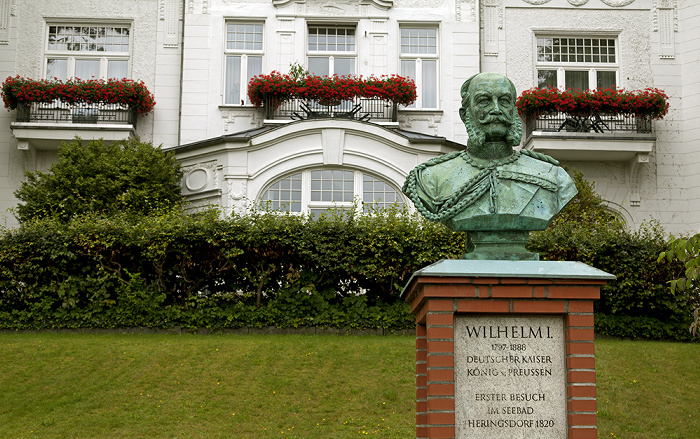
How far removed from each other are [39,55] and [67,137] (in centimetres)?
281

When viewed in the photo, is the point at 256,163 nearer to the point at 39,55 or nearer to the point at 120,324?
the point at 120,324

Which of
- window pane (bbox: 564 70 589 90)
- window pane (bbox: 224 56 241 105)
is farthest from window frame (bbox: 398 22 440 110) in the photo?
window pane (bbox: 224 56 241 105)

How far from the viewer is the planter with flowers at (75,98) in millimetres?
19891

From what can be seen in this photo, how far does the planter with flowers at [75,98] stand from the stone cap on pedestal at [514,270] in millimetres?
15926

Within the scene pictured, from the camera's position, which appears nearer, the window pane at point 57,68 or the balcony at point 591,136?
the balcony at point 591,136

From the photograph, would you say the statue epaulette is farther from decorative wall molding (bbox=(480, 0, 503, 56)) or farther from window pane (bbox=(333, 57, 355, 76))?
decorative wall molding (bbox=(480, 0, 503, 56))

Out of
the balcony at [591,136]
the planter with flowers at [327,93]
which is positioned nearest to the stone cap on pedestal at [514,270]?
the planter with flowers at [327,93]

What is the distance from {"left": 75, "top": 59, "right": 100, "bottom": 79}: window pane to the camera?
70.4 feet

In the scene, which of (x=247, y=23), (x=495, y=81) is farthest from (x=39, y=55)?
(x=495, y=81)

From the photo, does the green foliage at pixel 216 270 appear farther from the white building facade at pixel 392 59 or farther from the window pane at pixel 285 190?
the white building facade at pixel 392 59

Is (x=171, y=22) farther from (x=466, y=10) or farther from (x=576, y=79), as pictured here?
(x=576, y=79)

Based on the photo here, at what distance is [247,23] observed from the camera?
838 inches

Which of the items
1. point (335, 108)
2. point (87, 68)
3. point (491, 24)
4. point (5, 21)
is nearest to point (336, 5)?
point (335, 108)

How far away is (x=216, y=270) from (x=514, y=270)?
952 centimetres
